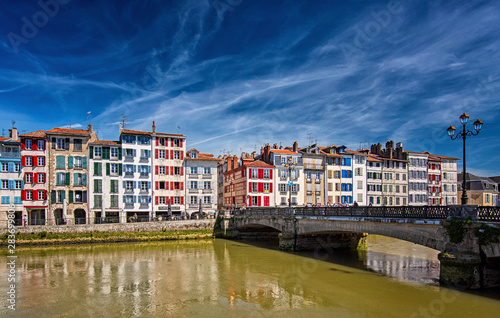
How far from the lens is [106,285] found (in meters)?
19.1

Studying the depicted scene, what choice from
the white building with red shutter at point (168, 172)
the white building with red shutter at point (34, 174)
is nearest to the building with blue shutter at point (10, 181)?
the white building with red shutter at point (34, 174)

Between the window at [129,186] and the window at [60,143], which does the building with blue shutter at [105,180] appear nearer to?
the window at [129,186]

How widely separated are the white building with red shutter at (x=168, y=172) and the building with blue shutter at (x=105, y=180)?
15.4ft

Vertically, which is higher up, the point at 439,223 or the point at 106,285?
the point at 439,223

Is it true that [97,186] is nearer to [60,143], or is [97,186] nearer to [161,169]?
[60,143]

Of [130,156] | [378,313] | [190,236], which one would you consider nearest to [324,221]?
[378,313]

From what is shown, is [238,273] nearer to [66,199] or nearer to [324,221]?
Answer: [324,221]

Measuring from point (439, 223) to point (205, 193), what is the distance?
3765 cm

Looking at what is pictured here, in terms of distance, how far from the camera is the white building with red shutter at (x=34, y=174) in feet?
141

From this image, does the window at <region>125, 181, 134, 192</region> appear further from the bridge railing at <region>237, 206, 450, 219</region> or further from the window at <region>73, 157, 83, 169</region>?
the bridge railing at <region>237, 206, 450, 219</region>

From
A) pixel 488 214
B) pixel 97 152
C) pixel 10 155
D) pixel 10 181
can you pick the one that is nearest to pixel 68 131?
pixel 97 152

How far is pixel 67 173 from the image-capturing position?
146ft

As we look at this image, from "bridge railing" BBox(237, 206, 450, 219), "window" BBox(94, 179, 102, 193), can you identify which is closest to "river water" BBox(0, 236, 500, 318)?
"bridge railing" BBox(237, 206, 450, 219)

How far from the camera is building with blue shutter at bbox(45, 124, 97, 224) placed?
43.9 m
